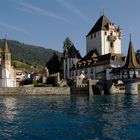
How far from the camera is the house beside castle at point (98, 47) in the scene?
114 meters

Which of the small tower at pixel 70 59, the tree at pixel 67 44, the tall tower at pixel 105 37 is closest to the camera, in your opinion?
the tall tower at pixel 105 37

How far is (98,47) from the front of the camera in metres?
126

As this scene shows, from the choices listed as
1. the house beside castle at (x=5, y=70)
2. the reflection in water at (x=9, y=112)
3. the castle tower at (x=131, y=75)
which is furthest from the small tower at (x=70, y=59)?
the reflection in water at (x=9, y=112)

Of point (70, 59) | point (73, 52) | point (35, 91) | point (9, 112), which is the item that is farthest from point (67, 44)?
point (9, 112)

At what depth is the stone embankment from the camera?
87.4 meters

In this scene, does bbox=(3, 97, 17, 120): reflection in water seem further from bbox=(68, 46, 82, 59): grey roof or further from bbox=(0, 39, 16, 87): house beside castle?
bbox=(68, 46, 82, 59): grey roof

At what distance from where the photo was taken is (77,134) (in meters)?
25.9

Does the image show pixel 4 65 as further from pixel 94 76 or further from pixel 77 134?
pixel 77 134

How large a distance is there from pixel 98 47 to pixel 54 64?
676 inches

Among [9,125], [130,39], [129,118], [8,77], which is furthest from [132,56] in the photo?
[9,125]

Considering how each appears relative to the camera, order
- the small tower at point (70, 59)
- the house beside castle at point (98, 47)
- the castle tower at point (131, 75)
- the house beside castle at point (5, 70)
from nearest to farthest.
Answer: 1. the castle tower at point (131, 75)
2. the house beside castle at point (5, 70)
3. the house beside castle at point (98, 47)
4. the small tower at point (70, 59)

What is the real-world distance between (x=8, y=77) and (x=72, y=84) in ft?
58.4

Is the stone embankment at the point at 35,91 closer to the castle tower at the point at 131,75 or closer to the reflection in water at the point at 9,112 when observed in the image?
the castle tower at the point at 131,75

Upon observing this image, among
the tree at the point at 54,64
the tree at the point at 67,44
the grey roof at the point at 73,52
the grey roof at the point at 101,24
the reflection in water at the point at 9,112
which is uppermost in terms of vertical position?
the grey roof at the point at 101,24
